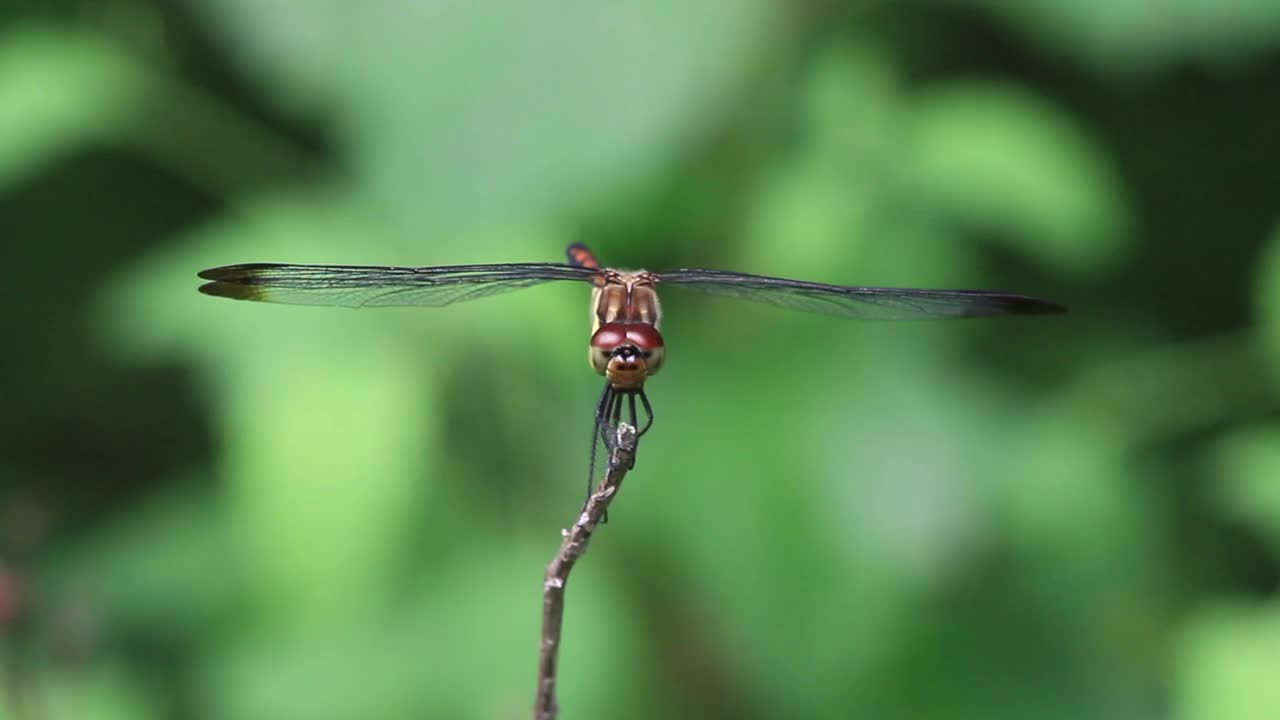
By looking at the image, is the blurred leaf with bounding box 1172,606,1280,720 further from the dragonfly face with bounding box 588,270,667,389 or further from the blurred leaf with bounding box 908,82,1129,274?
the dragonfly face with bounding box 588,270,667,389

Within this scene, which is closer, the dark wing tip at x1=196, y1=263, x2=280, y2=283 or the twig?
the twig

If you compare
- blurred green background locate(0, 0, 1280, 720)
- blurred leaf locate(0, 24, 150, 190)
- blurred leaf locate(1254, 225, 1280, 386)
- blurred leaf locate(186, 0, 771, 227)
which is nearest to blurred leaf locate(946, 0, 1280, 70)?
blurred green background locate(0, 0, 1280, 720)

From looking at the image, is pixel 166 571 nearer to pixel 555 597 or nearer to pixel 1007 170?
pixel 1007 170

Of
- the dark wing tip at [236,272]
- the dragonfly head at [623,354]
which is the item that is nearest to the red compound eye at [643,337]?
the dragonfly head at [623,354]

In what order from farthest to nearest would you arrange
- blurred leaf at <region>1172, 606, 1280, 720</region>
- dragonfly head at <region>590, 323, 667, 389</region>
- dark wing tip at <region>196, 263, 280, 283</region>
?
blurred leaf at <region>1172, 606, 1280, 720</region> < dark wing tip at <region>196, 263, 280, 283</region> < dragonfly head at <region>590, 323, 667, 389</region>

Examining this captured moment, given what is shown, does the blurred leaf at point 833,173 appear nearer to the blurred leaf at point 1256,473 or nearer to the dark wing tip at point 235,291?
the blurred leaf at point 1256,473

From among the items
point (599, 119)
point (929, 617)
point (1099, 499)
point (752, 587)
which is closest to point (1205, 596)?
point (1099, 499)
